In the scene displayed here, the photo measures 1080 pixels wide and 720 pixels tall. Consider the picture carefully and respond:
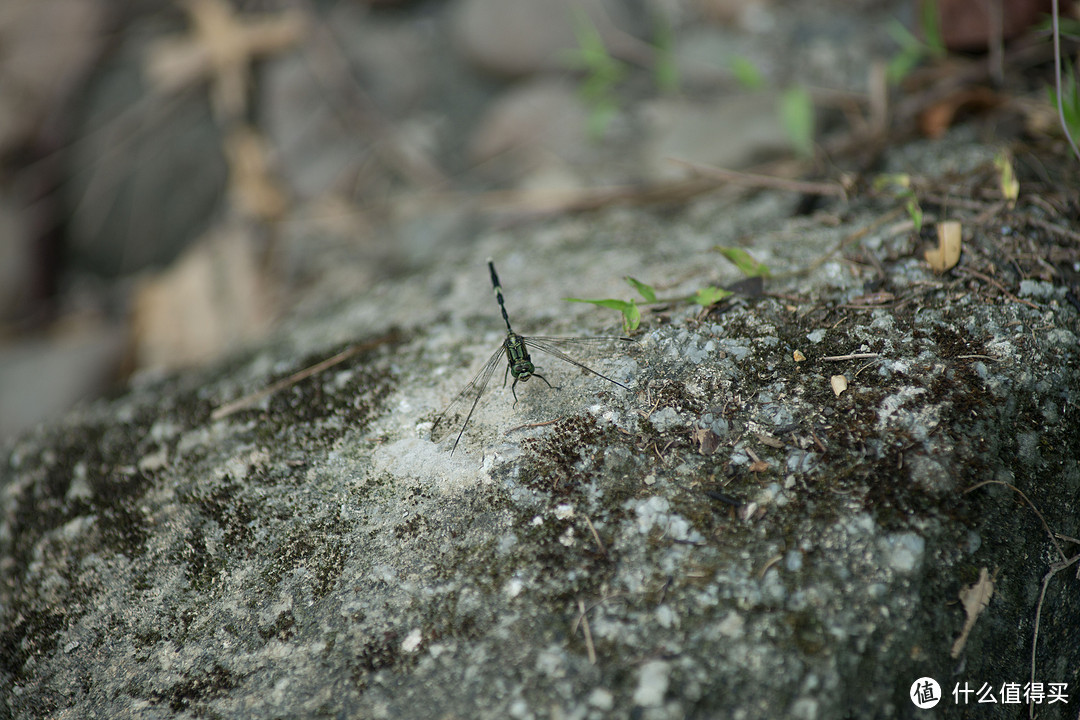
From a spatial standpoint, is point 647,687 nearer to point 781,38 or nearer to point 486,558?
point 486,558

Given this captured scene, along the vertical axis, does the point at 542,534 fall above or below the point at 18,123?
below

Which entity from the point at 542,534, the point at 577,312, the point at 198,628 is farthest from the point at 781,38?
the point at 198,628

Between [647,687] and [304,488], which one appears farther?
[304,488]

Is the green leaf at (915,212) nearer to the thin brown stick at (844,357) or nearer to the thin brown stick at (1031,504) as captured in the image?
the thin brown stick at (844,357)

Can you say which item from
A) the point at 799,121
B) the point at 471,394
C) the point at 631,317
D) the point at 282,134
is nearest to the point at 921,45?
the point at 799,121

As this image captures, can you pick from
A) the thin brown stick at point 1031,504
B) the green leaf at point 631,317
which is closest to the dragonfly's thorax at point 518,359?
the green leaf at point 631,317

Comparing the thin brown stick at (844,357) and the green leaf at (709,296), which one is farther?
the green leaf at (709,296)

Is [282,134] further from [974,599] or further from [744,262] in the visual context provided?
[974,599]
